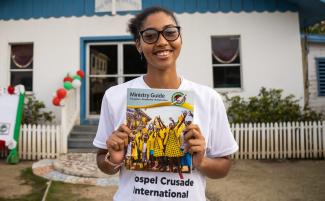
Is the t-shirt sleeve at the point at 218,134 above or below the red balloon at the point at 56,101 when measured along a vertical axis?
below

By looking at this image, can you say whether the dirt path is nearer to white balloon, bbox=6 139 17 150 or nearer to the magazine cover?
white balloon, bbox=6 139 17 150

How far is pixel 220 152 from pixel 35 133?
6.79 meters

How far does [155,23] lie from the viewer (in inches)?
62.3

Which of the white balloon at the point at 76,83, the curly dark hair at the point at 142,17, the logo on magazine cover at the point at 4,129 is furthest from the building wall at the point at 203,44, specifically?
the curly dark hair at the point at 142,17

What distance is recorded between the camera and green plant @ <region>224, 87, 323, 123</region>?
7801 mm

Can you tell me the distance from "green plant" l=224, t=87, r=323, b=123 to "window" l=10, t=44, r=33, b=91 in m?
5.77

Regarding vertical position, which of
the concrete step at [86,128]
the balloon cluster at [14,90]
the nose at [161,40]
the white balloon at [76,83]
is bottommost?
the concrete step at [86,128]

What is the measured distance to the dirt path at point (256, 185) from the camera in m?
4.73

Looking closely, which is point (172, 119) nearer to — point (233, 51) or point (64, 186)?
point (64, 186)

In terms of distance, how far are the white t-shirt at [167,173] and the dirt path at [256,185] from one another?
3290mm

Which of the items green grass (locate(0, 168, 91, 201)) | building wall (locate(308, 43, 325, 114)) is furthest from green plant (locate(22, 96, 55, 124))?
building wall (locate(308, 43, 325, 114))

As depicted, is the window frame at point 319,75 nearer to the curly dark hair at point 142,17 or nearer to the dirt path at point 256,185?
the dirt path at point 256,185

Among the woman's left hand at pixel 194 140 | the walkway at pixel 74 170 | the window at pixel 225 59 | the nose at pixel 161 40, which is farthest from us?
the window at pixel 225 59

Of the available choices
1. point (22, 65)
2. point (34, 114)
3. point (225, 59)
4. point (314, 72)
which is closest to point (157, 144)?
point (34, 114)
